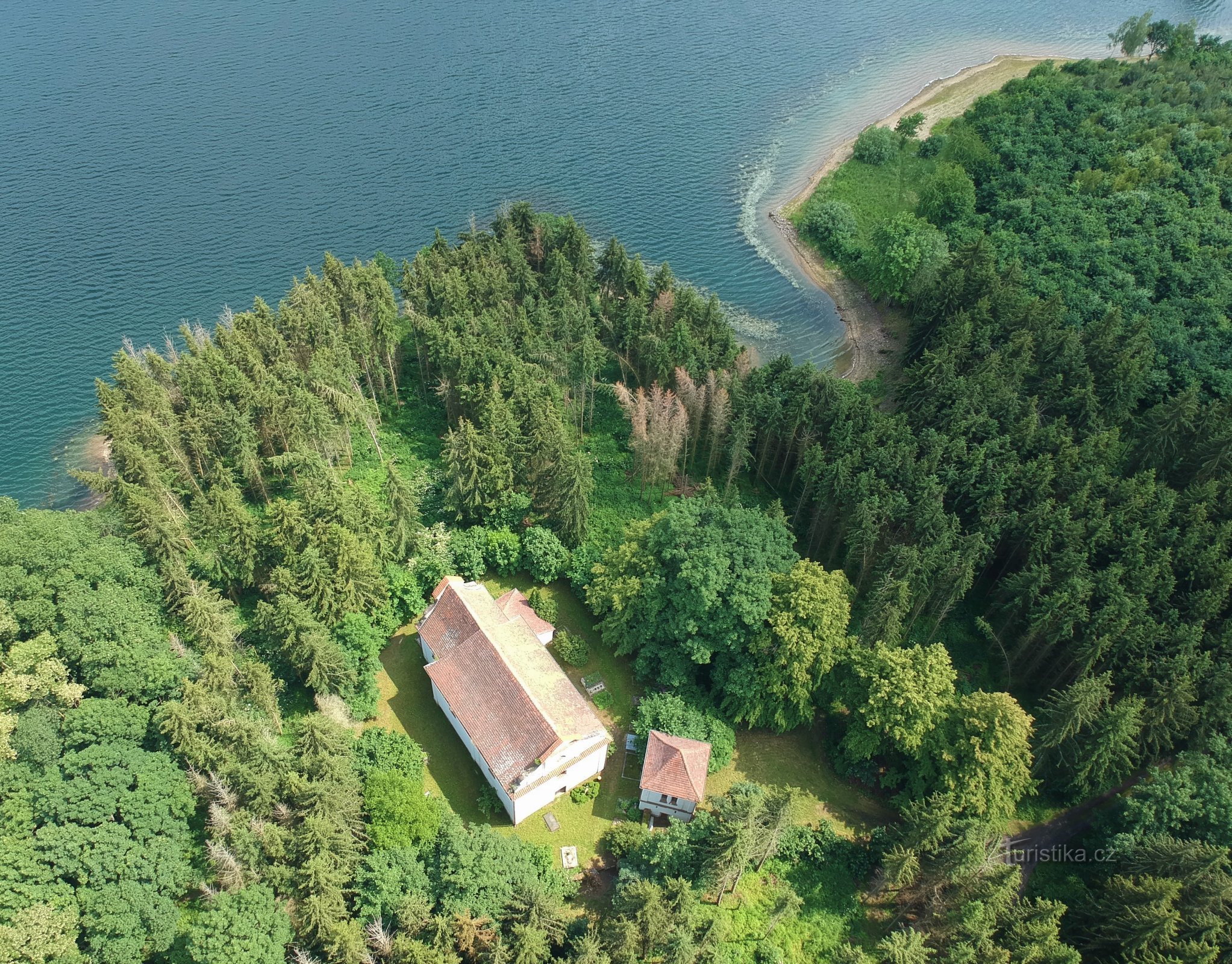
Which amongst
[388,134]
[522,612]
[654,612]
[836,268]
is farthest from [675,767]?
[388,134]

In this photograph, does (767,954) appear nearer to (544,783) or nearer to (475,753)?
(544,783)

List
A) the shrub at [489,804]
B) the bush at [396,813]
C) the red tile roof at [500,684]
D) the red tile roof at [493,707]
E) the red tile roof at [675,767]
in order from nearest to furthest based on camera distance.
Result: the bush at [396,813]
the red tile roof at [493,707]
the red tile roof at [500,684]
the red tile roof at [675,767]
the shrub at [489,804]

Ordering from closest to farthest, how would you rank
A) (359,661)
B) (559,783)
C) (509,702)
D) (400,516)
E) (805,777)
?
(559,783)
(509,702)
(805,777)
(359,661)
(400,516)

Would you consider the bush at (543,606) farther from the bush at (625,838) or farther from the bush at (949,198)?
the bush at (949,198)

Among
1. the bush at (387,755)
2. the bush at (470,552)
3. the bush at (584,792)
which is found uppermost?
the bush at (470,552)

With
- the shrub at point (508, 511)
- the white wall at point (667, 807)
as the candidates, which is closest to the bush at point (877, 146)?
the shrub at point (508, 511)

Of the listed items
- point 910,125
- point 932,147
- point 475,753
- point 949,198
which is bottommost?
point 475,753

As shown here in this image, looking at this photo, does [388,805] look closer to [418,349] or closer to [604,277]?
[418,349]

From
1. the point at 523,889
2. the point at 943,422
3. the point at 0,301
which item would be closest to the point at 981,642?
the point at 943,422
